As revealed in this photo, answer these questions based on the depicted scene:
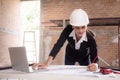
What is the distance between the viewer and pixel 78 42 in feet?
7.71

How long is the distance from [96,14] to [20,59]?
5.31 m

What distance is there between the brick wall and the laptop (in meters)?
4.90

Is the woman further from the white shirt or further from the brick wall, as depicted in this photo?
the brick wall

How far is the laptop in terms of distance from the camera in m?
1.72

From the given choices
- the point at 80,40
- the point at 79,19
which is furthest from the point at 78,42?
the point at 79,19

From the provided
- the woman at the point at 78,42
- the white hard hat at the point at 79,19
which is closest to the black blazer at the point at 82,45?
the woman at the point at 78,42

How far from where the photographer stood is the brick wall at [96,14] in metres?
6.70

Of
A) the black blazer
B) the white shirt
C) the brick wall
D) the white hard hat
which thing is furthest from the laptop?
the brick wall

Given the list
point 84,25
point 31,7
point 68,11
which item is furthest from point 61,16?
point 84,25

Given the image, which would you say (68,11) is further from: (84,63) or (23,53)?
(23,53)

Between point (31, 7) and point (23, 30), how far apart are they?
4.89 feet

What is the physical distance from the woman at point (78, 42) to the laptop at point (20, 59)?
165 millimetres

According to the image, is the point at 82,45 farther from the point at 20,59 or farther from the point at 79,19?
the point at 20,59

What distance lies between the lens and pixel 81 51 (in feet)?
8.05
